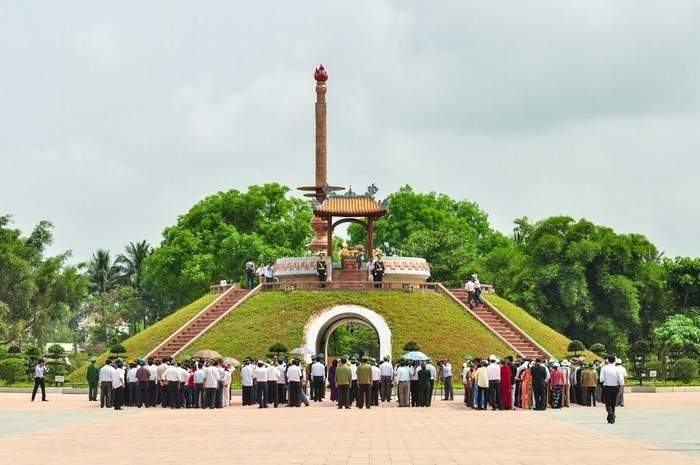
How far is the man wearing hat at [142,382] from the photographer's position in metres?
40.0

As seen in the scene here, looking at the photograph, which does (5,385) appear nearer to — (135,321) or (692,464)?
(692,464)

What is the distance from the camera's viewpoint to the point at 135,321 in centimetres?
10662

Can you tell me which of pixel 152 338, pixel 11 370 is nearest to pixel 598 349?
pixel 152 338

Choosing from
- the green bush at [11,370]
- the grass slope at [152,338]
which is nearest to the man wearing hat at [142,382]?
the grass slope at [152,338]

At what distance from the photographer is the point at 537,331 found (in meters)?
58.6

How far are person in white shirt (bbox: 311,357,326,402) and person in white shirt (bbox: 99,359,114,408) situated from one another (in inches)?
283

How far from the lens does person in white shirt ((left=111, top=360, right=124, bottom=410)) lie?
124 ft

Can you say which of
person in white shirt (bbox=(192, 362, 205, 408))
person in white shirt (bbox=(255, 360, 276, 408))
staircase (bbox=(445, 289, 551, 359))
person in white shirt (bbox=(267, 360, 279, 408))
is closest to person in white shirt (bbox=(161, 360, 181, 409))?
person in white shirt (bbox=(192, 362, 205, 408))

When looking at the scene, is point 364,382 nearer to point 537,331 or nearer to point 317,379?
point 317,379

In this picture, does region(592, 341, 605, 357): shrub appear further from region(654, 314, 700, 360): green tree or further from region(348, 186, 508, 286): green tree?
region(348, 186, 508, 286): green tree

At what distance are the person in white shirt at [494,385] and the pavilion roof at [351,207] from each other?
79.4 ft

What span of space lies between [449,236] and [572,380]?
150 feet

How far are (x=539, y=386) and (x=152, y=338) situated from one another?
25566mm

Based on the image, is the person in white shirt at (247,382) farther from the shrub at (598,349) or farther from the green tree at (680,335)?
the green tree at (680,335)
